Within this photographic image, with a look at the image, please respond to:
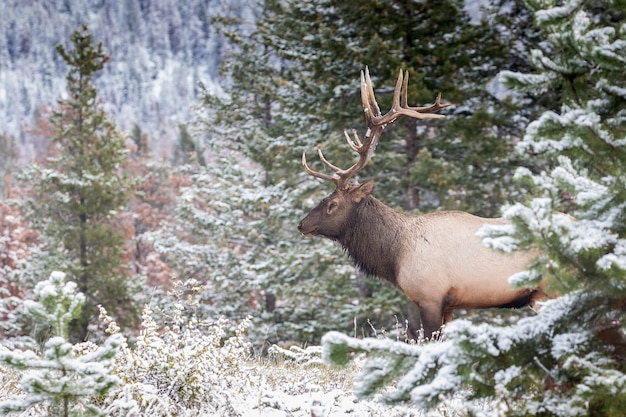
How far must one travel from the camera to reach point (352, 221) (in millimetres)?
5992

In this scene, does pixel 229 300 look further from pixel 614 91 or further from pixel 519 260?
pixel 614 91

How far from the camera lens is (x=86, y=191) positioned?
1345cm

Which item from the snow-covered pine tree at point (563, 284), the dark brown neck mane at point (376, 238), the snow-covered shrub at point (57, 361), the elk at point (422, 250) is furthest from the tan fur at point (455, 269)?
the snow-covered shrub at point (57, 361)

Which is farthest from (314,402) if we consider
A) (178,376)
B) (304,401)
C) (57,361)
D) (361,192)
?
(361,192)

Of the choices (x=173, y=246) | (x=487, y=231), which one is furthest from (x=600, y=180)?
(x=173, y=246)

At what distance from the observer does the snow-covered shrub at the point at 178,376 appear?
2.55 meters

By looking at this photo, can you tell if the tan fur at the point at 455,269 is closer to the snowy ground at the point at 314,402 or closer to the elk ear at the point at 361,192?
the elk ear at the point at 361,192

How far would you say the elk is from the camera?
493 cm

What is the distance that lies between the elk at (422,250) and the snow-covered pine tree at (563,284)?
2.92 m

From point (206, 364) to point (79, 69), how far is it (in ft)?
41.4

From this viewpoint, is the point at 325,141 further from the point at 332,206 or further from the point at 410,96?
the point at 332,206

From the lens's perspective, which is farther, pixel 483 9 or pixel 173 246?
pixel 173 246

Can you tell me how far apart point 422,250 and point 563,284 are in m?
3.62

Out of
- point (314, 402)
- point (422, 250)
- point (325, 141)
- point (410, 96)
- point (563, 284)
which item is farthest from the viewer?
point (325, 141)
